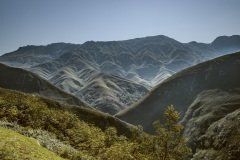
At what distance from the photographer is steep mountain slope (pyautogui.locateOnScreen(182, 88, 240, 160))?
130000mm

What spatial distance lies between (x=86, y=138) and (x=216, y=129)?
12107 centimetres

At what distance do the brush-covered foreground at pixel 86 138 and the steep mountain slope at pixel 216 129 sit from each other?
86.4 metres

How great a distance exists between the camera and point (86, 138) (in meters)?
41.9

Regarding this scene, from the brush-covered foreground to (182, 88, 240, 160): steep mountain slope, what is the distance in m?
86.4

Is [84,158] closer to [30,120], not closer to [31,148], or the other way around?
[31,148]

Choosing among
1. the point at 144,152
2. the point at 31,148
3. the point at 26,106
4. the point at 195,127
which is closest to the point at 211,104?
the point at 195,127

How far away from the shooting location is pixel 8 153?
2220 centimetres

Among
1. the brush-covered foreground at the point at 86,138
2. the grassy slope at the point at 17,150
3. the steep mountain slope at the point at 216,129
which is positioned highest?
the grassy slope at the point at 17,150

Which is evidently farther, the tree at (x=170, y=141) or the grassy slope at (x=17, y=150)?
the tree at (x=170, y=141)

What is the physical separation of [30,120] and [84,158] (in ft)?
86.0

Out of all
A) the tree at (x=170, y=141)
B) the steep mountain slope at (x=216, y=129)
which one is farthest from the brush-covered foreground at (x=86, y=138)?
the steep mountain slope at (x=216, y=129)

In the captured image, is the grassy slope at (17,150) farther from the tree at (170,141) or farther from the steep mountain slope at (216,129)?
the steep mountain slope at (216,129)

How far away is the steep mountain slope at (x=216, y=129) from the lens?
130 meters

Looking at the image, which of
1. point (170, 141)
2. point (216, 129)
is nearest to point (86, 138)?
point (170, 141)
